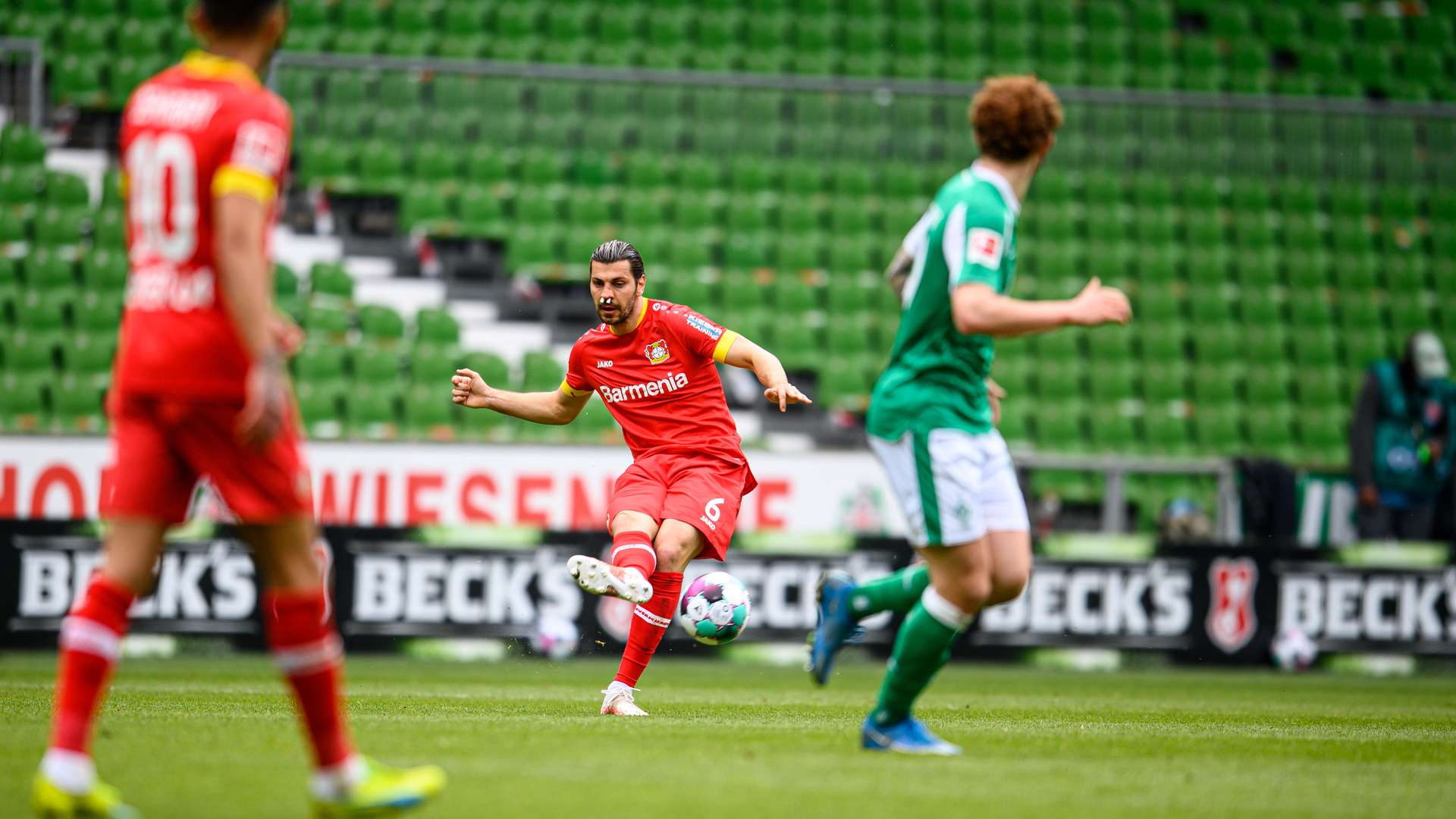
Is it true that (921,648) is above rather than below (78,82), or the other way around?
below

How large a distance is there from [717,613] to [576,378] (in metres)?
1.40

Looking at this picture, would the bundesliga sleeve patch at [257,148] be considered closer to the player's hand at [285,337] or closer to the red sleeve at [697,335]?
the player's hand at [285,337]

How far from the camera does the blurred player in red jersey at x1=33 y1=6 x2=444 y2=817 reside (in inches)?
169

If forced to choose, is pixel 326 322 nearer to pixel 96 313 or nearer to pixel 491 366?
pixel 491 366

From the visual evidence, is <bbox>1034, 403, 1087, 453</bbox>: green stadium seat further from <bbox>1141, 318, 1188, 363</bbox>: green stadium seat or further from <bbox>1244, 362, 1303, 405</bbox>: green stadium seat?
<bbox>1244, 362, 1303, 405</bbox>: green stadium seat

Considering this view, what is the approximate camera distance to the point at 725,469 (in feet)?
27.4

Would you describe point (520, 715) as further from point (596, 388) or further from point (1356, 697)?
point (1356, 697)

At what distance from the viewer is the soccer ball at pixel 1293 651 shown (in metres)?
13.9

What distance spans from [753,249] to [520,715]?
11813 mm

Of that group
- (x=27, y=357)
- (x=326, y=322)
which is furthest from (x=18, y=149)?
(x=326, y=322)

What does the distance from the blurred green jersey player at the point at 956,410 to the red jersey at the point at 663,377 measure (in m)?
2.36

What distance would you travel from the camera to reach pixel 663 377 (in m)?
8.30

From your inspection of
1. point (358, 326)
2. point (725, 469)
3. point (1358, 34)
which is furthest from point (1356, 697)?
point (1358, 34)

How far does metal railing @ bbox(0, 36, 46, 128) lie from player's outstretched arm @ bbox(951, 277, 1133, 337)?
51.5 feet
